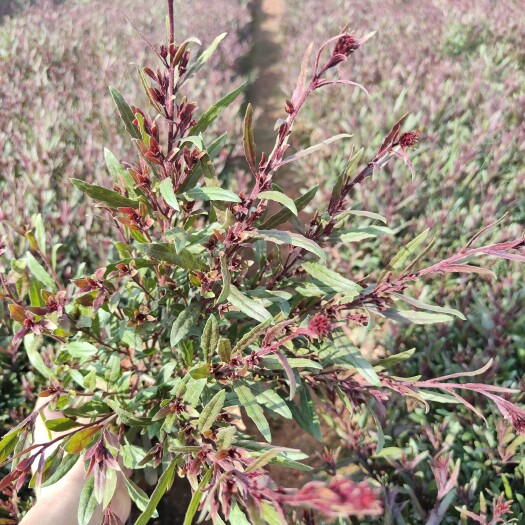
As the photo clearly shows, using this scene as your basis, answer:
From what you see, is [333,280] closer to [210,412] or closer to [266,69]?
[210,412]

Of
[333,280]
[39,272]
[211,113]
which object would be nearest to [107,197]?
[211,113]

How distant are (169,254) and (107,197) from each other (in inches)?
10.1

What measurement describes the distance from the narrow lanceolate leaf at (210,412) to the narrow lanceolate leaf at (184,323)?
0.24 meters

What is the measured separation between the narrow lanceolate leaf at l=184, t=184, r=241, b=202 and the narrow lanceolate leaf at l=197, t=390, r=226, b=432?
526 mm

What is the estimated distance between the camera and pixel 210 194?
1.34 metres

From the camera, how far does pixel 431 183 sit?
11.6 feet

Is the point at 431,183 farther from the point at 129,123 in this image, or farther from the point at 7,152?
the point at 7,152

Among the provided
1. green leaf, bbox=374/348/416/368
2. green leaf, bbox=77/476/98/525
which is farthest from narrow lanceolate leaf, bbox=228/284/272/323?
green leaf, bbox=77/476/98/525

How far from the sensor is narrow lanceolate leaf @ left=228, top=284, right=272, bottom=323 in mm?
1314

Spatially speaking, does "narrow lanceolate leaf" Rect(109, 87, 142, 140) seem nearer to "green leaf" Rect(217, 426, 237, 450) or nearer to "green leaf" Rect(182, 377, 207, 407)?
"green leaf" Rect(182, 377, 207, 407)

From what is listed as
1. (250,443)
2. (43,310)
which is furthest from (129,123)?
(250,443)

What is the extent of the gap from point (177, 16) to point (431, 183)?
5.16 meters

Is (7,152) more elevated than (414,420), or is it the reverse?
(7,152)

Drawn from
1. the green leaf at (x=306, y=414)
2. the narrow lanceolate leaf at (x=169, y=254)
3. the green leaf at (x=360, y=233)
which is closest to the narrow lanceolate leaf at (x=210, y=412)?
the narrow lanceolate leaf at (x=169, y=254)
